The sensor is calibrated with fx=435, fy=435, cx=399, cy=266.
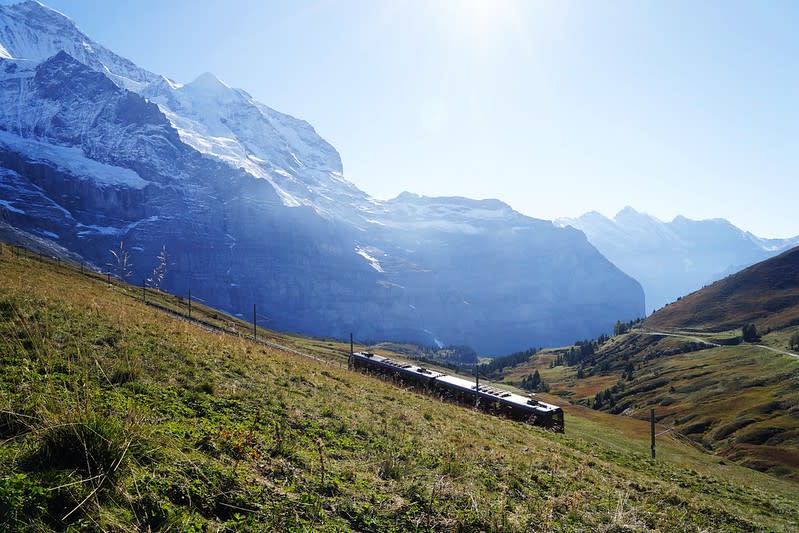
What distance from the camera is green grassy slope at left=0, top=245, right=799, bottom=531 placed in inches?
199

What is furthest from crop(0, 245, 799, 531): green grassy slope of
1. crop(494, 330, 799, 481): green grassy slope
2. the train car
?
crop(494, 330, 799, 481): green grassy slope

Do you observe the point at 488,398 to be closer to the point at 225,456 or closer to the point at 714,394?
the point at 225,456

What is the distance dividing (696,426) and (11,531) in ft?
337

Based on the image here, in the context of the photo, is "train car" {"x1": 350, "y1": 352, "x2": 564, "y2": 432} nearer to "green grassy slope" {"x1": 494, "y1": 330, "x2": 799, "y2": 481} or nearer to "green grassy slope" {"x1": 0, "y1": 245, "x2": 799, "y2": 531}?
"green grassy slope" {"x1": 0, "y1": 245, "x2": 799, "y2": 531}

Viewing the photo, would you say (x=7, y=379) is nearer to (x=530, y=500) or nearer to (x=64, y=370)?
(x=64, y=370)

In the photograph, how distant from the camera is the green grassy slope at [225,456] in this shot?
16.6 feet

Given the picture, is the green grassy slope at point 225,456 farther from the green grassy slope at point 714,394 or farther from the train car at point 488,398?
the green grassy slope at point 714,394

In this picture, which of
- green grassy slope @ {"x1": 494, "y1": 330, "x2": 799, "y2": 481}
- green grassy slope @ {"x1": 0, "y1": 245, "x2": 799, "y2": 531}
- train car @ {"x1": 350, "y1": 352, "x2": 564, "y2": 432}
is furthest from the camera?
green grassy slope @ {"x1": 494, "y1": 330, "x2": 799, "y2": 481}

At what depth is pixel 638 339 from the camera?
198875 millimetres

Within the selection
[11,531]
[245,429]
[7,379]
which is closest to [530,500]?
[245,429]

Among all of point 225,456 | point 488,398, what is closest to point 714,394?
point 488,398

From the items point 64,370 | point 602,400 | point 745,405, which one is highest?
point 64,370

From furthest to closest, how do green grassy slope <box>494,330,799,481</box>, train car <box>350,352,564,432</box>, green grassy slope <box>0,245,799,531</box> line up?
green grassy slope <box>494,330,799,481</box>
train car <box>350,352,564,432</box>
green grassy slope <box>0,245,799,531</box>

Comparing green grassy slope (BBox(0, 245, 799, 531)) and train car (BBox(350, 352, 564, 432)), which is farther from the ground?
green grassy slope (BBox(0, 245, 799, 531))
